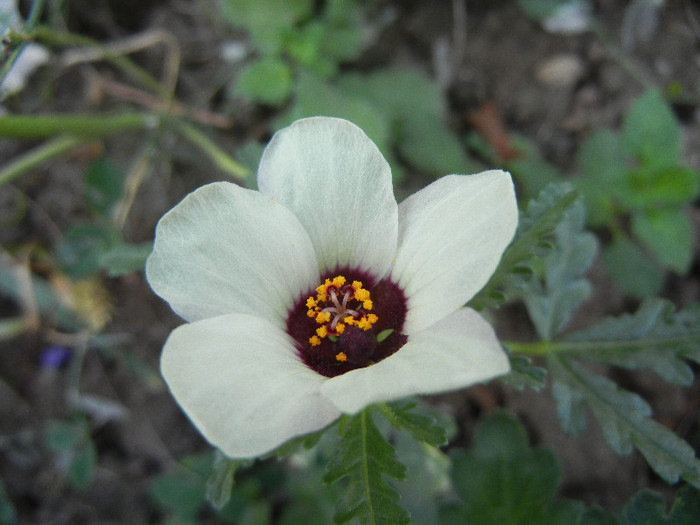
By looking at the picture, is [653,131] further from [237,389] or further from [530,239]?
[237,389]

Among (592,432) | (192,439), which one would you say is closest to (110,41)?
(192,439)

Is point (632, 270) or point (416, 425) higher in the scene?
point (416, 425)

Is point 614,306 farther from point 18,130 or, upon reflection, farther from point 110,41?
point 110,41

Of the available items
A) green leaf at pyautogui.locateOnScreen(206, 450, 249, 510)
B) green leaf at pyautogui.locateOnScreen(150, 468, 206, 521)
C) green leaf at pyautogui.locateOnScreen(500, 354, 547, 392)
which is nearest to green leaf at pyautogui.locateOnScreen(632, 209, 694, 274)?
green leaf at pyautogui.locateOnScreen(500, 354, 547, 392)

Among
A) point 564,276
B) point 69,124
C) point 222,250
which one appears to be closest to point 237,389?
point 222,250

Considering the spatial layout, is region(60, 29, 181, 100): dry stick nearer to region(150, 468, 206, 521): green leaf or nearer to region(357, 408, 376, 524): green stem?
region(150, 468, 206, 521): green leaf

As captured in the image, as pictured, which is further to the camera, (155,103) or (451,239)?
(155,103)
